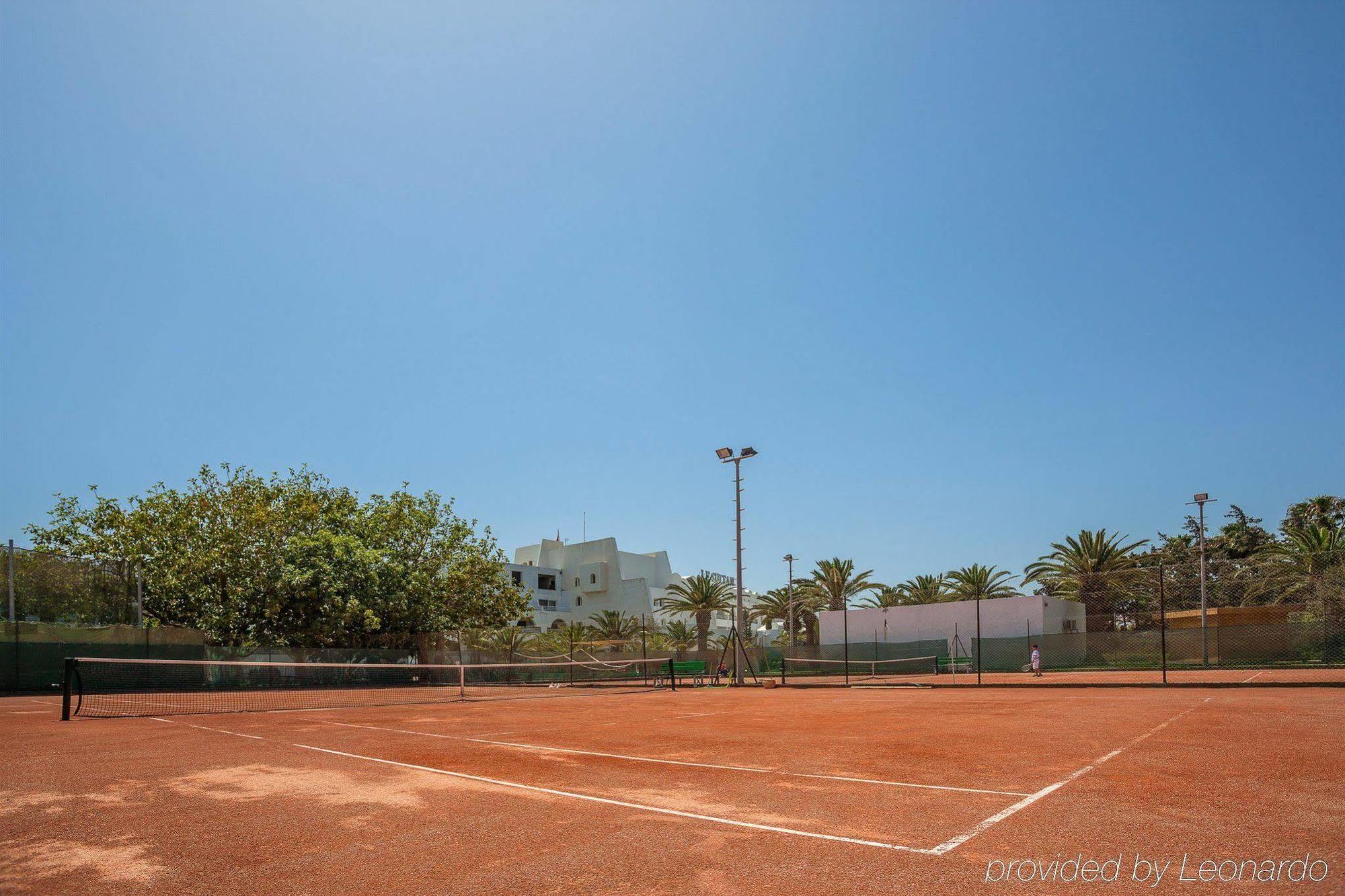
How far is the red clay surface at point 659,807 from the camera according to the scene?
4.87 m

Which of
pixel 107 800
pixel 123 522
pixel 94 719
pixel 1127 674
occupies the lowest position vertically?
pixel 1127 674

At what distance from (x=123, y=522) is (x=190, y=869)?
36.1 metres

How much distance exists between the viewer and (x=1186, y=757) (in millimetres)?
8836

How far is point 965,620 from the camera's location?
4981 cm

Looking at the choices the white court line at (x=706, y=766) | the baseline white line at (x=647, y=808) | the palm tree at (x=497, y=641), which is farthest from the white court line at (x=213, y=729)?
the palm tree at (x=497, y=641)

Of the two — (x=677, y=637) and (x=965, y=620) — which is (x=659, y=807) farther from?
(x=677, y=637)

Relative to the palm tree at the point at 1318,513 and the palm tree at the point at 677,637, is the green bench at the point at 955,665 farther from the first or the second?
the palm tree at the point at 1318,513

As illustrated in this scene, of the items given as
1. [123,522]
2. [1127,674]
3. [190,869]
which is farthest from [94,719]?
[1127,674]

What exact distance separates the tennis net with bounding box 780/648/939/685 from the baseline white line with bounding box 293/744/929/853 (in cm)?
2901

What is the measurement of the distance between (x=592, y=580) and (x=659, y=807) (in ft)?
263

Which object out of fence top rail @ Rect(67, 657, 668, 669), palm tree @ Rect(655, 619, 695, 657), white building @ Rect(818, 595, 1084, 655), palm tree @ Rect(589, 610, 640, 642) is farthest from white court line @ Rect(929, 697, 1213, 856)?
palm tree @ Rect(589, 610, 640, 642)

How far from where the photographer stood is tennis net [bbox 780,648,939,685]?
124 ft

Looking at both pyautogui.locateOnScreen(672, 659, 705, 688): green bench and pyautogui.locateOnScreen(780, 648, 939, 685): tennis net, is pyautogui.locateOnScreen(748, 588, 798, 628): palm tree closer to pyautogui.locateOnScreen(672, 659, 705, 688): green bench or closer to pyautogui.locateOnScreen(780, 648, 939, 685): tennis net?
pyautogui.locateOnScreen(780, 648, 939, 685): tennis net

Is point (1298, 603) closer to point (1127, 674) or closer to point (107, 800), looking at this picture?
point (1127, 674)
